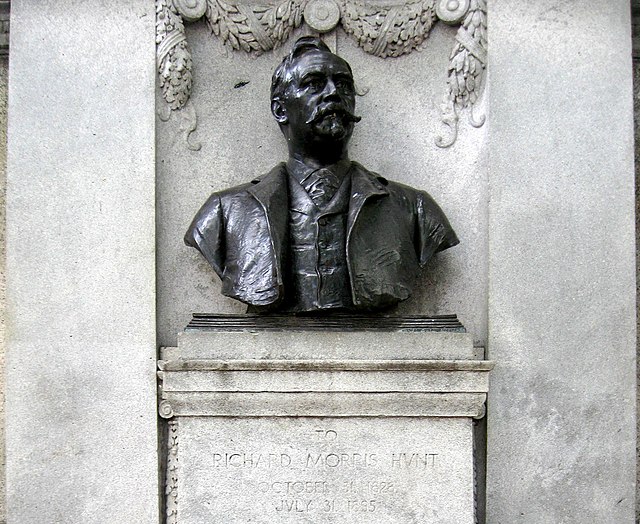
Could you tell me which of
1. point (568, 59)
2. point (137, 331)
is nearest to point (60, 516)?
point (137, 331)

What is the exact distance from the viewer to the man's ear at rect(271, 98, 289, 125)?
5639mm

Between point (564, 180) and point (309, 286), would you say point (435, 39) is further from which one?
point (309, 286)

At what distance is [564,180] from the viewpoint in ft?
18.4

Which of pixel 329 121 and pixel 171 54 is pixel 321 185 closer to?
pixel 329 121

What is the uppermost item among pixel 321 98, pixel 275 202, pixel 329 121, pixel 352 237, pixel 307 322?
pixel 321 98

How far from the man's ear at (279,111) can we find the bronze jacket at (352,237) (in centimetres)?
27

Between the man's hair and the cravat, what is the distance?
0.53 meters

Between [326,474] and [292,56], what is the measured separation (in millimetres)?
2413

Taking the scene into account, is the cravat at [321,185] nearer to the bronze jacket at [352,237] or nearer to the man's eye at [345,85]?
the bronze jacket at [352,237]

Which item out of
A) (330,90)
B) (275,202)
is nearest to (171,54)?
(330,90)

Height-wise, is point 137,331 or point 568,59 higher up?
point 568,59

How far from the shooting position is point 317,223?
5414 mm

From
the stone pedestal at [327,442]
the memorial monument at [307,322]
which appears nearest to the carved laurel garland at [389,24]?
the memorial monument at [307,322]

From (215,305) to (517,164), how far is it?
2025mm
